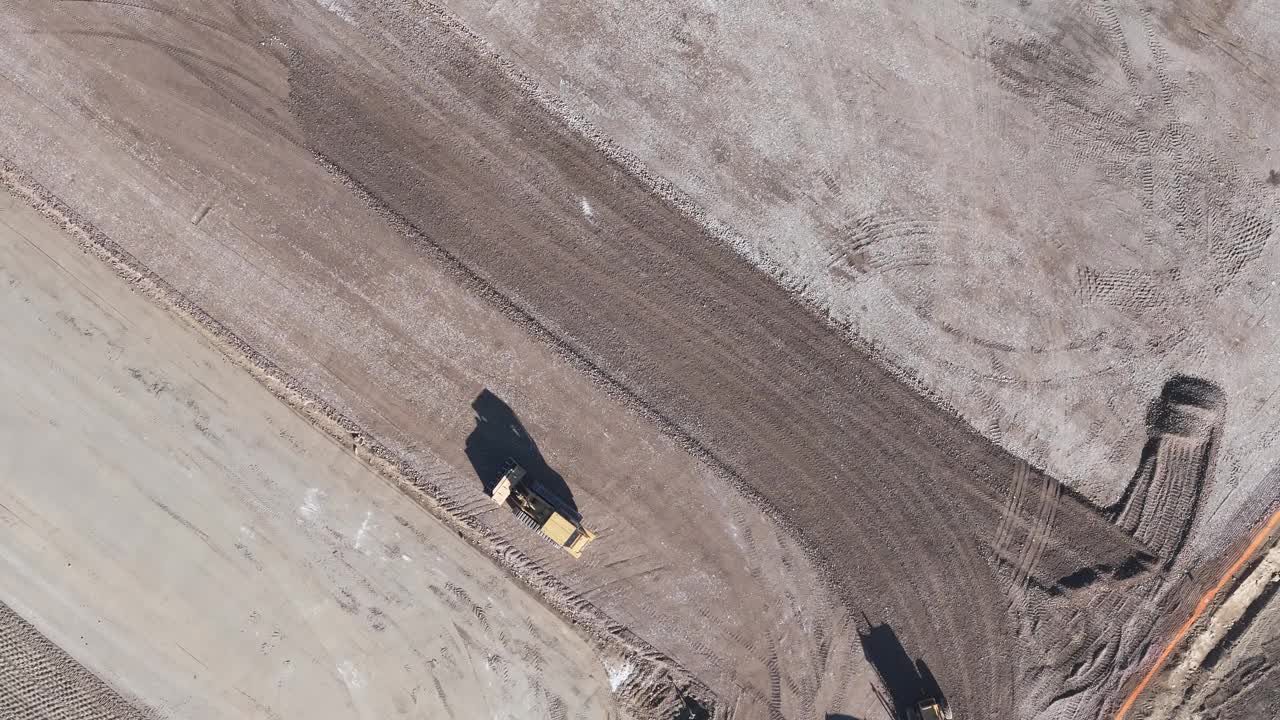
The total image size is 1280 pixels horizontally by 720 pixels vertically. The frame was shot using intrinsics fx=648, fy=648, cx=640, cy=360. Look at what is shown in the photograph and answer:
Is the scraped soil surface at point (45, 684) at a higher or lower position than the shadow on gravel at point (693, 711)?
lower

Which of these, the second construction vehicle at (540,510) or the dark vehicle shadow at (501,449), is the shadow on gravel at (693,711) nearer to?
the second construction vehicle at (540,510)

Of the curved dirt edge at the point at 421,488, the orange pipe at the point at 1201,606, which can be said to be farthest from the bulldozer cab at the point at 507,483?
the orange pipe at the point at 1201,606

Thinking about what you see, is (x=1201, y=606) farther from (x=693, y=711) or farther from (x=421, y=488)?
(x=421, y=488)

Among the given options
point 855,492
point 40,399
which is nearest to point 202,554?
point 40,399

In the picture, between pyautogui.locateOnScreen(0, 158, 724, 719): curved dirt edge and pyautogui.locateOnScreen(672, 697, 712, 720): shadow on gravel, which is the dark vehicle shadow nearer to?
pyautogui.locateOnScreen(0, 158, 724, 719): curved dirt edge

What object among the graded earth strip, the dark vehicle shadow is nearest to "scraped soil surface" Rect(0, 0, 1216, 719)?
the dark vehicle shadow

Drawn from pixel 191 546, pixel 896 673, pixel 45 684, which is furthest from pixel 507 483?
pixel 45 684

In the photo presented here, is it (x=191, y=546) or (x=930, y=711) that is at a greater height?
(x=930, y=711)
